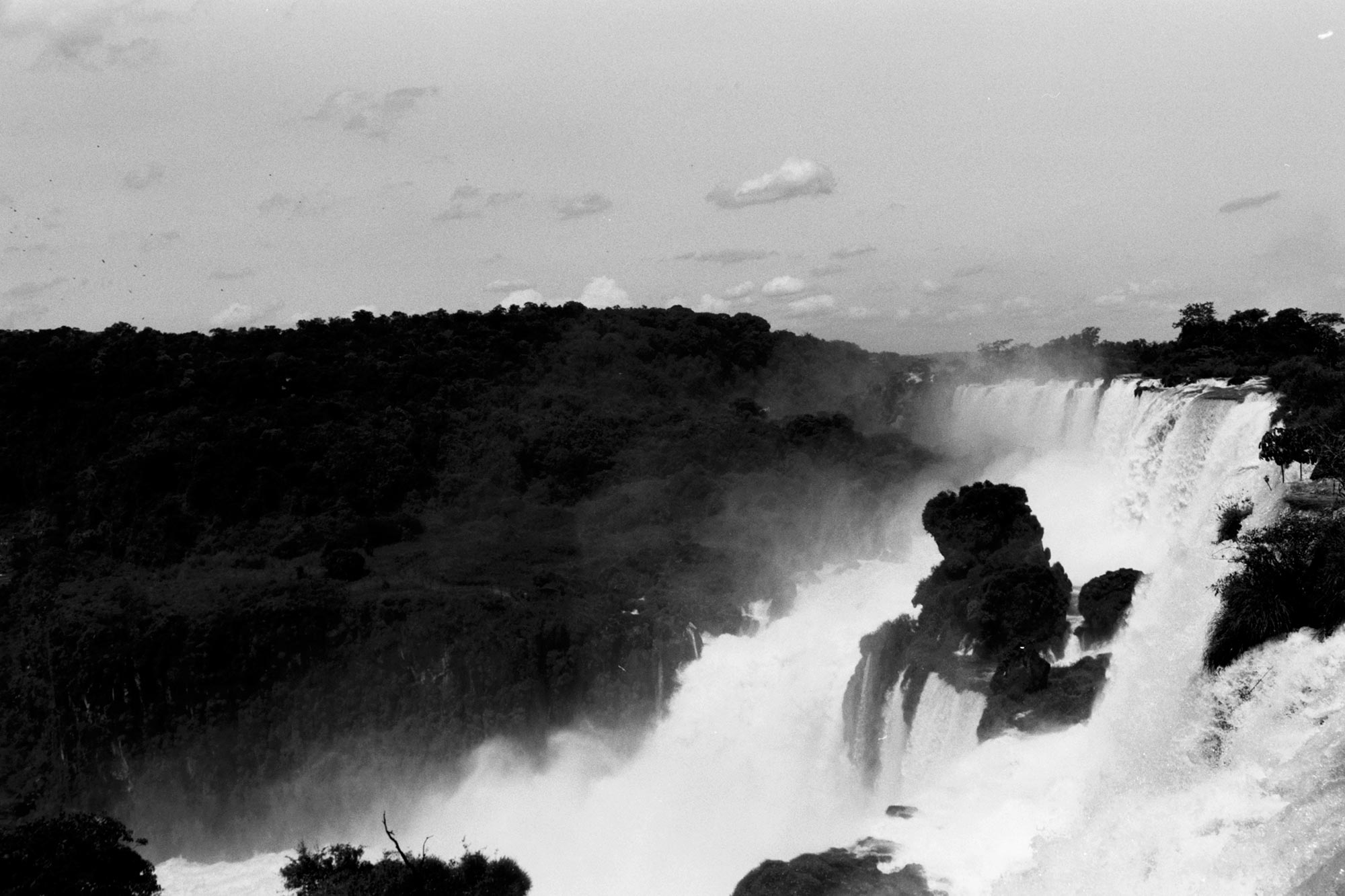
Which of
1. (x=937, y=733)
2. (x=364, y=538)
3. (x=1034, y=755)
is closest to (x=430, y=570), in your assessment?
(x=364, y=538)

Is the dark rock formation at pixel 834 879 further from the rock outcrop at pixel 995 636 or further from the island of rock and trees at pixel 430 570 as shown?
the rock outcrop at pixel 995 636

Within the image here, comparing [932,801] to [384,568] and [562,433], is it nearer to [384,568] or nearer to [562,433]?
[384,568]

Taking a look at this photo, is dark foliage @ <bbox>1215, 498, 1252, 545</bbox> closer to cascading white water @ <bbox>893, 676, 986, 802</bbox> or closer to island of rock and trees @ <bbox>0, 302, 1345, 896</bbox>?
island of rock and trees @ <bbox>0, 302, 1345, 896</bbox>

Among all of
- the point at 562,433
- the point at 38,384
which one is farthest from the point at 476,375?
the point at 38,384

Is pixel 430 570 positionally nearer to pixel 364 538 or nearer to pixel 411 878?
pixel 364 538

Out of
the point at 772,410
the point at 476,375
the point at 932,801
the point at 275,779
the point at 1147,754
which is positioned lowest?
the point at 275,779

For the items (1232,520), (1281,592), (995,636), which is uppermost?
(1232,520)

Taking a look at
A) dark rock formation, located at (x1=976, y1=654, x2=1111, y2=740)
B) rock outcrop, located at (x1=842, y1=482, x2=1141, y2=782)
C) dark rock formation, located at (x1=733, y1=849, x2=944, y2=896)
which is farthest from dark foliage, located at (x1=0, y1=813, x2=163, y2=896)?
dark rock formation, located at (x1=976, y1=654, x2=1111, y2=740)
